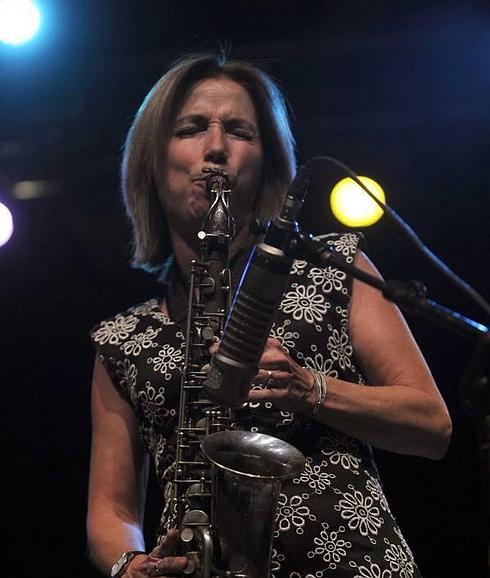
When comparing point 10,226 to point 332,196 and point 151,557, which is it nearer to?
point 332,196

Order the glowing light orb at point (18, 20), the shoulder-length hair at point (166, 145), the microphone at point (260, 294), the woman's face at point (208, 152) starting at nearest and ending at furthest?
the microphone at point (260, 294) → the woman's face at point (208, 152) → the shoulder-length hair at point (166, 145) → the glowing light orb at point (18, 20)

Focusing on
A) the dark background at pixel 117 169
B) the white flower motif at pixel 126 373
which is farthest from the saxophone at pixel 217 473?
the dark background at pixel 117 169

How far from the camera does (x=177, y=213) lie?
3.02m

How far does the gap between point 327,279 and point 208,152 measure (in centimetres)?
53

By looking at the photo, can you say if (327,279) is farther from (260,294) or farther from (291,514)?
(260,294)

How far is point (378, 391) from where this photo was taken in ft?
7.89

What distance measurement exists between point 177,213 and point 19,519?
6.87 feet

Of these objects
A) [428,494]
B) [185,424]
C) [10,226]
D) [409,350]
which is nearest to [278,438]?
[185,424]

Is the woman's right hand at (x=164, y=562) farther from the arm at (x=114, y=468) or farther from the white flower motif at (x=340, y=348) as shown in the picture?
the white flower motif at (x=340, y=348)

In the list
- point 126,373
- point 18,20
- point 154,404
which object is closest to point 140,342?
point 126,373

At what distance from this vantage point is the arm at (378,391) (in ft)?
7.13

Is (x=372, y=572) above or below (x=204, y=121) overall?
below

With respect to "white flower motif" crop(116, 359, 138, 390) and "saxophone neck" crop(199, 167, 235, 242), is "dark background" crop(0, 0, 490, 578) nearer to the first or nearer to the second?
"saxophone neck" crop(199, 167, 235, 242)

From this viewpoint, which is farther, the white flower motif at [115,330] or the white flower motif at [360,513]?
the white flower motif at [115,330]
